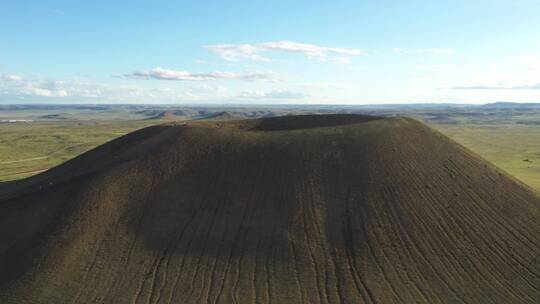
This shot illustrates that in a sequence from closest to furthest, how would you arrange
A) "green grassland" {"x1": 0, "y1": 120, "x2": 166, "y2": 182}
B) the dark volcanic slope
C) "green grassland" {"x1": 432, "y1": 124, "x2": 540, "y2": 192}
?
the dark volcanic slope < "green grassland" {"x1": 432, "y1": 124, "x2": 540, "y2": 192} < "green grassland" {"x1": 0, "y1": 120, "x2": 166, "y2": 182}

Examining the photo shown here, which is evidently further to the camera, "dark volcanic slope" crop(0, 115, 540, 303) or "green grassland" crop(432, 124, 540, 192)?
"green grassland" crop(432, 124, 540, 192)

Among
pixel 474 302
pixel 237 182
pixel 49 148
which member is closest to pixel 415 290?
pixel 474 302

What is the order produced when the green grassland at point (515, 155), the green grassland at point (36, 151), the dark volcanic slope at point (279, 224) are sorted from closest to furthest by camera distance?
the dark volcanic slope at point (279, 224) → the green grassland at point (515, 155) → the green grassland at point (36, 151)

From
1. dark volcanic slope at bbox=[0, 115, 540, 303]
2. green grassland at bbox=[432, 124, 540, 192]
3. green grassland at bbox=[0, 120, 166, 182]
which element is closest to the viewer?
dark volcanic slope at bbox=[0, 115, 540, 303]

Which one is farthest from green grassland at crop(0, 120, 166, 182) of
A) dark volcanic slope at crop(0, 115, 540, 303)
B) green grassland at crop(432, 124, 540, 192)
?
green grassland at crop(432, 124, 540, 192)

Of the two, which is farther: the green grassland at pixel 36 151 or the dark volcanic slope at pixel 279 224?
the green grassland at pixel 36 151

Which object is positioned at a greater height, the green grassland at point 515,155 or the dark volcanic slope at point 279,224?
the dark volcanic slope at point 279,224

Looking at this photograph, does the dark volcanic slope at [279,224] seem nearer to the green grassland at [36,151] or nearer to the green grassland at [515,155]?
the green grassland at [515,155]

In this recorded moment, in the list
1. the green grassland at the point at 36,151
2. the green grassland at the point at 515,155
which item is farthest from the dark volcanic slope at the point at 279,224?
the green grassland at the point at 36,151

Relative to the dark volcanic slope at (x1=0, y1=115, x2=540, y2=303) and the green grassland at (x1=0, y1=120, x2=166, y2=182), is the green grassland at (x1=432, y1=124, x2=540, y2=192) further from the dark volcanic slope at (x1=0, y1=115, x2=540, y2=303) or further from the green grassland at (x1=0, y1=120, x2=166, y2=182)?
the green grassland at (x1=0, y1=120, x2=166, y2=182)
